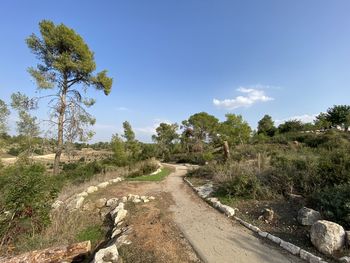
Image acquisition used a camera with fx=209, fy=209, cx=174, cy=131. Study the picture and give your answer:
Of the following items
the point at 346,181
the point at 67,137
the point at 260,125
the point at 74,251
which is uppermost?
the point at 260,125

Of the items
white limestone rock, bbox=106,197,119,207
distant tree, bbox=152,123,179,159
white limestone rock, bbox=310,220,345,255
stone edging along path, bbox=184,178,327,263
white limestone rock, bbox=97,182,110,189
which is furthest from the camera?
distant tree, bbox=152,123,179,159

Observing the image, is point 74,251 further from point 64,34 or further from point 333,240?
point 64,34

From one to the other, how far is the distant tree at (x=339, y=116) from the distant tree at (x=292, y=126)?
4299 millimetres

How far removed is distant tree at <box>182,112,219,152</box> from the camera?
3716cm

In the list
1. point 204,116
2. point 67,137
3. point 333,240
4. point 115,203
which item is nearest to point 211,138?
point 204,116

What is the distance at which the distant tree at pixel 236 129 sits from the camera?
29.4 meters

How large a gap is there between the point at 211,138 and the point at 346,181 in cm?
3190

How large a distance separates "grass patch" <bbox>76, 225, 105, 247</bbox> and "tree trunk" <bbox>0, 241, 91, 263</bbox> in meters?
0.84

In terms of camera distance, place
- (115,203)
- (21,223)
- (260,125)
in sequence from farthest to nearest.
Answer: (260,125) → (115,203) → (21,223)

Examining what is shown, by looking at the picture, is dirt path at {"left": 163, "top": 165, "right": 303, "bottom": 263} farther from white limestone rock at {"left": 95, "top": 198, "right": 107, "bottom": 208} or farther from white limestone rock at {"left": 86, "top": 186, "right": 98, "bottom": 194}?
white limestone rock at {"left": 86, "top": 186, "right": 98, "bottom": 194}

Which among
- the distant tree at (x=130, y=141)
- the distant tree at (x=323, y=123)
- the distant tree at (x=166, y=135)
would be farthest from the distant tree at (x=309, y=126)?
the distant tree at (x=130, y=141)

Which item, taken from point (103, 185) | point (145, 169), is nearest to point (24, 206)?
point (103, 185)

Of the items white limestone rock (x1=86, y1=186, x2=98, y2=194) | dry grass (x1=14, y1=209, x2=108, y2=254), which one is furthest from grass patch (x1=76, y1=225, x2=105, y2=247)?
white limestone rock (x1=86, y1=186, x2=98, y2=194)

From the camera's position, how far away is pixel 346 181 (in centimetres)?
578
